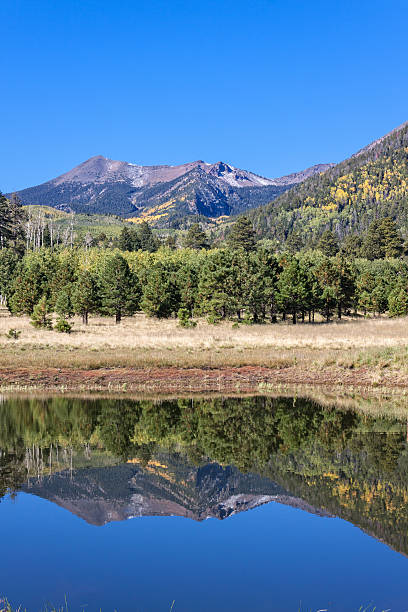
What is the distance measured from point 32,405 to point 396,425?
1626 cm

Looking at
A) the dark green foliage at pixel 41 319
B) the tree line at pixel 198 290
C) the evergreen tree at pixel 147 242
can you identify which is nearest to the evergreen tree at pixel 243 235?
the evergreen tree at pixel 147 242

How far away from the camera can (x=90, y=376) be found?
3453cm

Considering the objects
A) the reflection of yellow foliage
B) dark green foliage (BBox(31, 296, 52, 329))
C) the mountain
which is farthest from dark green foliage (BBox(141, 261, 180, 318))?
the mountain

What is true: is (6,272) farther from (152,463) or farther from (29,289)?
(152,463)

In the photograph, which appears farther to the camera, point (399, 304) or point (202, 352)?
point (399, 304)

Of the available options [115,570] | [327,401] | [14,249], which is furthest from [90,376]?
[14,249]

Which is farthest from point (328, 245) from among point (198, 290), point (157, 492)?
point (157, 492)

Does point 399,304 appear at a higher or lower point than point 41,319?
higher

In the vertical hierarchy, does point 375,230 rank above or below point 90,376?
above

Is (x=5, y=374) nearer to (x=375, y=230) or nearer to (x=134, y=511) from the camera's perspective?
(x=134, y=511)

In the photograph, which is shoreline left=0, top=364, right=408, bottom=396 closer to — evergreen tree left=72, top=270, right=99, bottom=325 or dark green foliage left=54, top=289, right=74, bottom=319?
dark green foliage left=54, top=289, right=74, bottom=319

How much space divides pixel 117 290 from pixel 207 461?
208 feet

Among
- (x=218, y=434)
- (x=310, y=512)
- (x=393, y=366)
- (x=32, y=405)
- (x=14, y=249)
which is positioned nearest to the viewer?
(x=310, y=512)

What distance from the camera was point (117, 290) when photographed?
7919 cm
